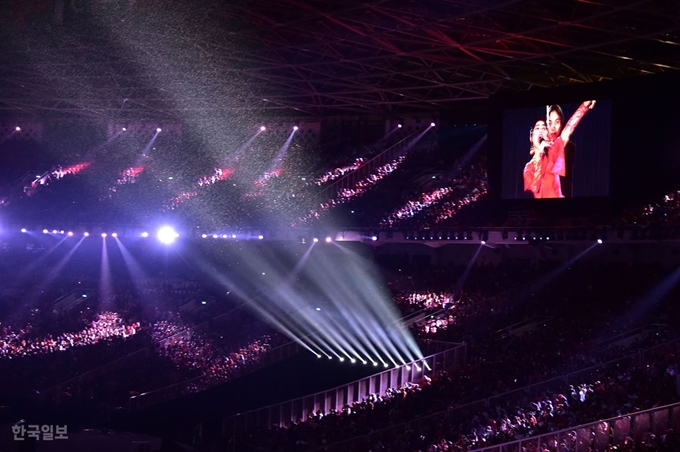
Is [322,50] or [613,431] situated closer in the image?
[613,431]

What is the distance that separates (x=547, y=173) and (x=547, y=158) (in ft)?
1.29

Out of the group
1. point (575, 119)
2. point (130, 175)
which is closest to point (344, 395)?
point (575, 119)

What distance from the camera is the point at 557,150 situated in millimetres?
23234

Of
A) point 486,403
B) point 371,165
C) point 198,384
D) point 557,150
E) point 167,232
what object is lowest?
point 486,403

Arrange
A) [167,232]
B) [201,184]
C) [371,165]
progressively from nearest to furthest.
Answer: [167,232] → [371,165] → [201,184]

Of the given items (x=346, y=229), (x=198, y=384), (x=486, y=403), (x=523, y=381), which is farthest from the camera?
(x=346, y=229)

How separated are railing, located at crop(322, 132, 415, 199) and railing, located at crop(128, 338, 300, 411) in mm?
8671

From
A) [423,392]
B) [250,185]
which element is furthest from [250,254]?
[423,392]

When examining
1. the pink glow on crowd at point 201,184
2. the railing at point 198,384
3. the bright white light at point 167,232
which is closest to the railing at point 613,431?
the railing at point 198,384

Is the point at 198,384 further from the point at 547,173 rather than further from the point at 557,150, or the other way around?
the point at 557,150

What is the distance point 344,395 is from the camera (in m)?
21.9

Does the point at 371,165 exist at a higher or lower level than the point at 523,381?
higher

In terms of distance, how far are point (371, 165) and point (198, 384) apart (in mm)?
12134

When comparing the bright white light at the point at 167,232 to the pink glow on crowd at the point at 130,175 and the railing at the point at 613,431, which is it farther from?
the railing at the point at 613,431
